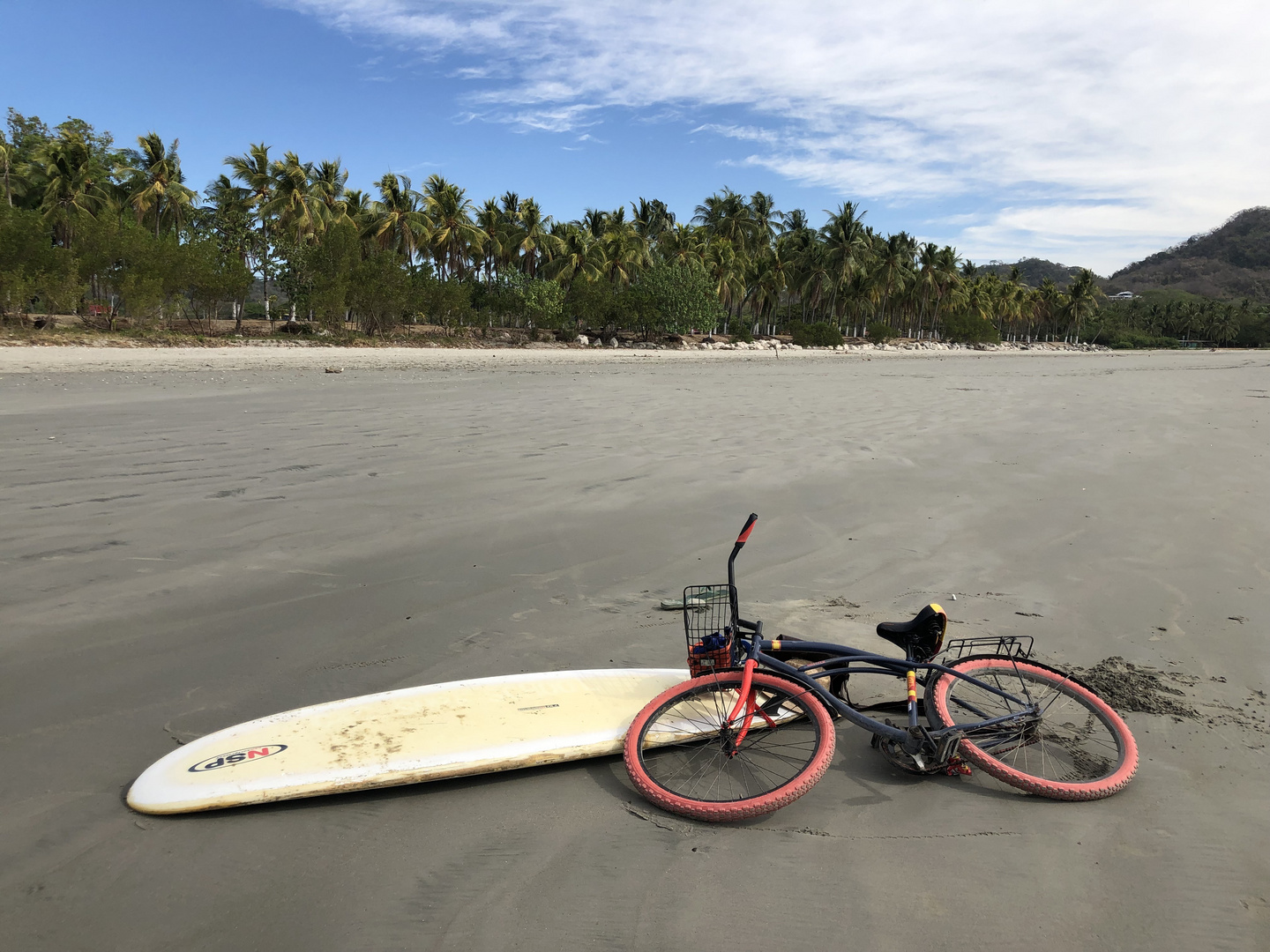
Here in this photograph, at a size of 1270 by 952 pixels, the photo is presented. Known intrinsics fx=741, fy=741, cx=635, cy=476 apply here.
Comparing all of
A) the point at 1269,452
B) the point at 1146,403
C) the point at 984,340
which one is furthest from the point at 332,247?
the point at 984,340

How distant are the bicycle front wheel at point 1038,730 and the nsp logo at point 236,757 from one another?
7.76 feet

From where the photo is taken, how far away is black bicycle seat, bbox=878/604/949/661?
2.79 meters

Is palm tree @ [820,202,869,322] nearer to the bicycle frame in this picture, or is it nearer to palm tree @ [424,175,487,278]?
palm tree @ [424,175,487,278]

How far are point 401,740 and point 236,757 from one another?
0.55 m

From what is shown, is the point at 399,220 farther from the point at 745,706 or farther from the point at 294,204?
the point at 745,706

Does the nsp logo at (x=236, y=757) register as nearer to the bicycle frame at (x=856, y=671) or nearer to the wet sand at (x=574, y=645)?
the wet sand at (x=574, y=645)

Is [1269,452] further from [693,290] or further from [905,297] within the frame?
[905,297]

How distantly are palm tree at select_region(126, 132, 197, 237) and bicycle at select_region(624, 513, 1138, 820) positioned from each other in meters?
47.1

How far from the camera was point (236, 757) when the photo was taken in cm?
255

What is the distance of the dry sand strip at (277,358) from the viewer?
56.7 ft

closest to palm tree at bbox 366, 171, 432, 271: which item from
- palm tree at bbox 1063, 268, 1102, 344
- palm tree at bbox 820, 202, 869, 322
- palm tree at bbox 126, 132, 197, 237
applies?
palm tree at bbox 126, 132, 197, 237

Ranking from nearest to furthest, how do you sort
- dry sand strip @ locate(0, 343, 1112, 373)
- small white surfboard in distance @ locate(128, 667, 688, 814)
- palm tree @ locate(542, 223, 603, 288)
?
small white surfboard in distance @ locate(128, 667, 688, 814) < dry sand strip @ locate(0, 343, 1112, 373) < palm tree @ locate(542, 223, 603, 288)

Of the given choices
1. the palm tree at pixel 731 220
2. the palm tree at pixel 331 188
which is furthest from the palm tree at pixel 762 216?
the palm tree at pixel 331 188

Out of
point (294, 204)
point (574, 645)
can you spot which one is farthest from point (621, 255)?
point (574, 645)
